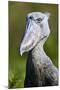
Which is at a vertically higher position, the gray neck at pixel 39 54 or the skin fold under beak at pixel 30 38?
the skin fold under beak at pixel 30 38

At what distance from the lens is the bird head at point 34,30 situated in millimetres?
1729

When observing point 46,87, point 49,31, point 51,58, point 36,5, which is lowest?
point 46,87

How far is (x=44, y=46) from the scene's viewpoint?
176 cm

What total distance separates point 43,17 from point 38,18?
0.17 feet

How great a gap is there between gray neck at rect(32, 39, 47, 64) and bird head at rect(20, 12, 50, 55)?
3cm

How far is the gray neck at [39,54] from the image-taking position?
68.4 inches

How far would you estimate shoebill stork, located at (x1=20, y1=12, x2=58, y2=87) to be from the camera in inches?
67.8

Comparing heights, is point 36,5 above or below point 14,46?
above

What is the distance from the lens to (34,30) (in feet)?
5.74

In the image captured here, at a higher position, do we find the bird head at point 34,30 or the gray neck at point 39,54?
the bird head at point 34,30

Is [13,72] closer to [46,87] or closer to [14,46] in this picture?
[14,46]

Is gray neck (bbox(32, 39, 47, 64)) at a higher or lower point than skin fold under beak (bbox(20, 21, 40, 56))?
lower

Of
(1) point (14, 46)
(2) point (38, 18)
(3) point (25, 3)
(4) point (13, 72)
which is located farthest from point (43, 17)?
(4) point (13, 72)

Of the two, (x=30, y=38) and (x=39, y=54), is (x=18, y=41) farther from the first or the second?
(x=39, y=54)
